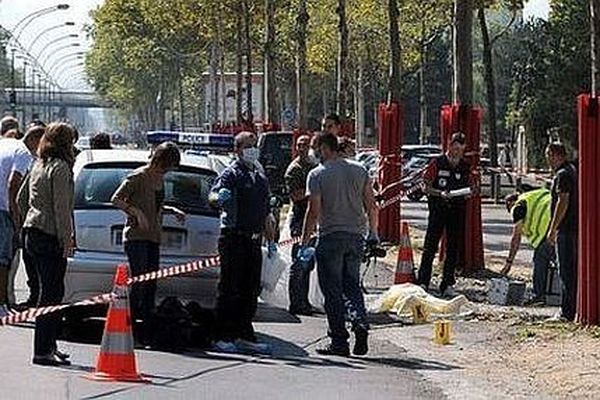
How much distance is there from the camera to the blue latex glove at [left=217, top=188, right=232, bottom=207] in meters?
14.0

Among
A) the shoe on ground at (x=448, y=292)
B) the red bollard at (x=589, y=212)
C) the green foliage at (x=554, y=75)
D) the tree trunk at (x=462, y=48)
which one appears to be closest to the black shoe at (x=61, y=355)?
the red bollard at (x=589, y=212)

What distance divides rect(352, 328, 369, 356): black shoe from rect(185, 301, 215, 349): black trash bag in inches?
51.0

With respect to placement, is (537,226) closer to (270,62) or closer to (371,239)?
(371,239)

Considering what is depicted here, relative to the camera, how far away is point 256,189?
560 inches

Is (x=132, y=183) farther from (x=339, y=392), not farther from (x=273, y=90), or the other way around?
(x=273, y=90)

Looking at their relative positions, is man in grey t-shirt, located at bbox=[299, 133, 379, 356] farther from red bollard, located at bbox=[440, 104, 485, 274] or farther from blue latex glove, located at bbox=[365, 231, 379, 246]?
red bollard, located at bbox=[440, 104, 485, 274]

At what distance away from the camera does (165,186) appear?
15445 mm

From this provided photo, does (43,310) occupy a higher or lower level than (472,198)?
lower

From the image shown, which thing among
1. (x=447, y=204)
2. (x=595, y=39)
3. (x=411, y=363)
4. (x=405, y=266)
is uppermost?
(x=595, y=39)

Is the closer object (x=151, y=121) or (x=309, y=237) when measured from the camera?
(x=309, y=237)

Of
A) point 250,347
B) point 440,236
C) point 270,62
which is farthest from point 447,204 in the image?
point 270,62

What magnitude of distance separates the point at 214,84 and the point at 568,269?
62879 millimetres

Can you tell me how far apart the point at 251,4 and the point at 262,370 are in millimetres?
48770

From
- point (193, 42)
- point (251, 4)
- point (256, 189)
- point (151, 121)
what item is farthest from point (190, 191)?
point (151, 121)
